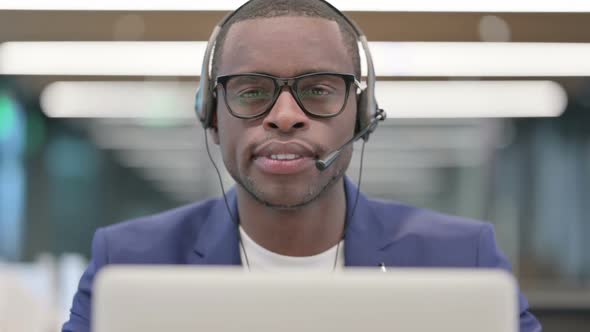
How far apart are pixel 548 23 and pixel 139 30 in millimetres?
2783

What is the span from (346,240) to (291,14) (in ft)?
1.48

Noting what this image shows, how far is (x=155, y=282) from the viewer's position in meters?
0.61

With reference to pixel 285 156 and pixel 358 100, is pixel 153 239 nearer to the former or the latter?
pixel 285 156

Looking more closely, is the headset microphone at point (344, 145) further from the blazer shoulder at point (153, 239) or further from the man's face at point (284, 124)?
the blazer shoulder at point (153, 239)

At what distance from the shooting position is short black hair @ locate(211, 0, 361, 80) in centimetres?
147

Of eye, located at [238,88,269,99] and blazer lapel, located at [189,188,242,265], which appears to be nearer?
eye, located at [238,88,269,99]

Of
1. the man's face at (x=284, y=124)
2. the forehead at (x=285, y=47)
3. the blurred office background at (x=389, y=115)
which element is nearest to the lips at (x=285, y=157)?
the man's face at (x=284, y=124)

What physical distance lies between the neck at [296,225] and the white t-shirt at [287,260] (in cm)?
1

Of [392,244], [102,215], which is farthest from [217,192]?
[392,244]

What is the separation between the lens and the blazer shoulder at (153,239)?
151cm

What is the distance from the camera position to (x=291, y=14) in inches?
57.5

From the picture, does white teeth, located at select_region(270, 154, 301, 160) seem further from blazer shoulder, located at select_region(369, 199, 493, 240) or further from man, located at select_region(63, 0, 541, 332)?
blazer shoulder, located at select_region(369, 199, 493, 240)

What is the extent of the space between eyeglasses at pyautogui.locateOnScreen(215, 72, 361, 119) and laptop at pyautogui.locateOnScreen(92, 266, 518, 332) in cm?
75

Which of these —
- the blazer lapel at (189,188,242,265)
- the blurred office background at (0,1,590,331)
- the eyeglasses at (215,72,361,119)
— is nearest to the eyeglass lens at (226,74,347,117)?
the eyeglasses at (215,72,361,119)
